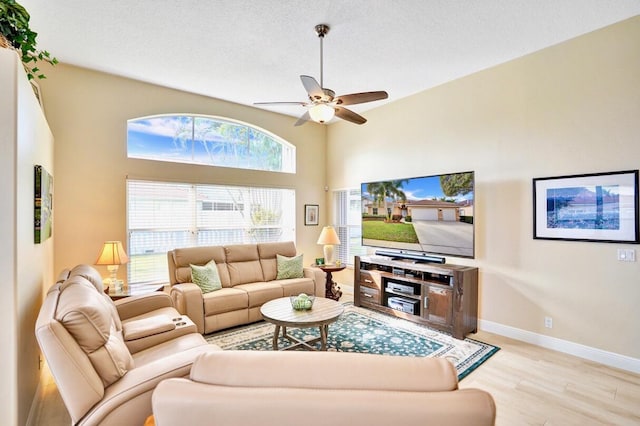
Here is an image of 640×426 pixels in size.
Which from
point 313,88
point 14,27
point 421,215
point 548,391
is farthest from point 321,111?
point 548,391

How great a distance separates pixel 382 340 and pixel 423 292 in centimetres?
86

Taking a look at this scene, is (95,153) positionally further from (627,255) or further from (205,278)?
(627,255)

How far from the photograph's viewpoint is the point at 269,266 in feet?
15.8

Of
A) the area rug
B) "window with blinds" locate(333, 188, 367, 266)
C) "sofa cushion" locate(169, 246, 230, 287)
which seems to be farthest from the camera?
"window with blinds" locate(333, 188, 367, 266)

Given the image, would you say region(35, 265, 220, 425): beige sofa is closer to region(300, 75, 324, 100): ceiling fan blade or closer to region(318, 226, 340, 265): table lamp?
region(300, 75, 324, 100): ceiling fan blade

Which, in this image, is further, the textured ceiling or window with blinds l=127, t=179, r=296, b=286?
window with blinds l=127, t=179, r=296, b=286

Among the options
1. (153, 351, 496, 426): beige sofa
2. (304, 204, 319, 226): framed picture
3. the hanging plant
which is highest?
the hanging plant

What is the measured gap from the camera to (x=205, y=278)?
4.00m

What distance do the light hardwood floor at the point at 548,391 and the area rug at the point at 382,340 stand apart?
0.21 m

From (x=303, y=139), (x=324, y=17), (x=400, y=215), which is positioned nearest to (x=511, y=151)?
(x=400, y=215)

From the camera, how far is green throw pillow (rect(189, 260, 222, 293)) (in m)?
3.97

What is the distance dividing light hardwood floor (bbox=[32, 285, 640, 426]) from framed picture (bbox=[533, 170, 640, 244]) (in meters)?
1.25

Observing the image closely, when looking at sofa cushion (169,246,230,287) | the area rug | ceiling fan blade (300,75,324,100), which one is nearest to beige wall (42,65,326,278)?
sofa cushion (169,246,230,287)

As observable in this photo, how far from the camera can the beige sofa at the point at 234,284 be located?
3721 mm
